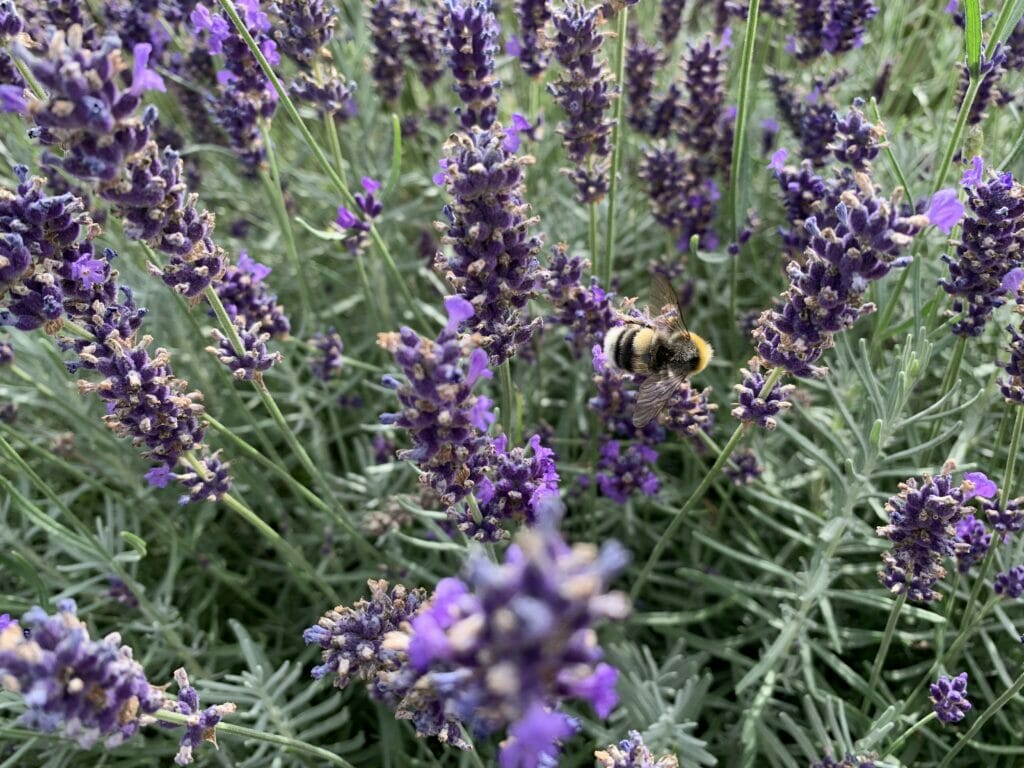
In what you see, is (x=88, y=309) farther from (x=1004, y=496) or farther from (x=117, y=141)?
(x=1004, y=496)

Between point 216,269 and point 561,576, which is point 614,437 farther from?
point 561,576

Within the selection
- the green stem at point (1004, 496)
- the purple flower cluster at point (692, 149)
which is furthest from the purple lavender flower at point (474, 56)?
the green stem at point (1004, 496)

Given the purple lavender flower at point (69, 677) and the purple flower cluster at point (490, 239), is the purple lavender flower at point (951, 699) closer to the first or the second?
the purple flower cluster at point (490, 239)

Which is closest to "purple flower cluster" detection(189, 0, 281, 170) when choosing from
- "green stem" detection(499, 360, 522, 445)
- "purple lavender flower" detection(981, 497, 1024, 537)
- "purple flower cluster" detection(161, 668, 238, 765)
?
"green stem" detection(499, 360, 522, 445)

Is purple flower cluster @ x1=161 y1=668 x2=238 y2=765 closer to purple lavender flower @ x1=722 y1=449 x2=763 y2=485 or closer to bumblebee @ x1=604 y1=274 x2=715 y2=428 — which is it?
bumblebee @ x1=604 y1=274 x2=715 y2=428

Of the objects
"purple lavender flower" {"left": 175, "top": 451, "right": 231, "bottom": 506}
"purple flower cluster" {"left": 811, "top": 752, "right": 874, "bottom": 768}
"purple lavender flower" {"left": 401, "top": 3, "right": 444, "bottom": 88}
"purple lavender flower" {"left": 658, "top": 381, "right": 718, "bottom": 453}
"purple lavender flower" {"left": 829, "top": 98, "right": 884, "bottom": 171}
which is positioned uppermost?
"purple lavender flower" {"left": 401, "top": 3, "right": 444, "bottom": 88}
